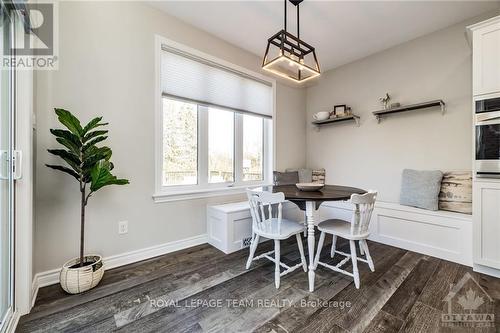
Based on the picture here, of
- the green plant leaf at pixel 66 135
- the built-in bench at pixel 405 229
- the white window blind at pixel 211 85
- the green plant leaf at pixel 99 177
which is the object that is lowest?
the built-in bench at pixel 405 229

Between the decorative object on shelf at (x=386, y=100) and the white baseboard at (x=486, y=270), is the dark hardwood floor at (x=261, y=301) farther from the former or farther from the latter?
the decorative object on shelf at (x=386, y=100)

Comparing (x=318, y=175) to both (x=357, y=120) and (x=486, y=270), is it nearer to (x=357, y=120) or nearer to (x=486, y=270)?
(x=357, y=120)

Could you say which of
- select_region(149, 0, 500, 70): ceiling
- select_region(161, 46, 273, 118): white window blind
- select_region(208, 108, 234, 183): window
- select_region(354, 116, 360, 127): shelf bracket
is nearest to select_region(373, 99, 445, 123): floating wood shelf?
select_region(354, 116, 360, 127): shelf bracket

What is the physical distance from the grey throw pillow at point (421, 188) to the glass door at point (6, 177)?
3.91 m

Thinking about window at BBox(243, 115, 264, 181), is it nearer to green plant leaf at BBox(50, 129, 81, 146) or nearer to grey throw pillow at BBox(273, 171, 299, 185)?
grey throw pillow at BBox(273, 171, 299, 185)

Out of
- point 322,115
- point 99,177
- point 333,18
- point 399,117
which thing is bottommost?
point 99,177

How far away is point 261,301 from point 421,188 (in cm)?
246

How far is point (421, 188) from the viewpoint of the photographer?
2.70m

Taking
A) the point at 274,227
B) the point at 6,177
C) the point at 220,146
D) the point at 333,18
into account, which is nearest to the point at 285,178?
the point at 220,146

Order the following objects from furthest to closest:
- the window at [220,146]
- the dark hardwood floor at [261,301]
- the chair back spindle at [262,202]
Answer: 1. the window at [220,146]
2. the chair back spindle at [262,202]
3. the dark hardwood floor at [261,301]

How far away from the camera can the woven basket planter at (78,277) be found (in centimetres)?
172

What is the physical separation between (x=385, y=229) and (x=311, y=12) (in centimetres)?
287

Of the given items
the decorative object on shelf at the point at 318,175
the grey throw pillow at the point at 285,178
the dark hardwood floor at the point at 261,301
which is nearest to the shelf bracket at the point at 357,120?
the decorative object on shelf at the point at 318,175

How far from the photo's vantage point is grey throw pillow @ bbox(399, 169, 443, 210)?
2598 mm
